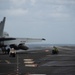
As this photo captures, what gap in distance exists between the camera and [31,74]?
2283cm

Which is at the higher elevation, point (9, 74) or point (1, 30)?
point (1, 30)

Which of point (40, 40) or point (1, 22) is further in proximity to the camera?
point (1, 22)

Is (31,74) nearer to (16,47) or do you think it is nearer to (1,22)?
(16,47)

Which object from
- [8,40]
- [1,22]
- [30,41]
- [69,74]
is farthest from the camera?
[1,22]

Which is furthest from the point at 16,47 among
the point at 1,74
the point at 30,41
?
the point at 1,74

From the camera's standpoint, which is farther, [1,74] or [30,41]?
[30,41]

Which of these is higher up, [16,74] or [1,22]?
[1,22]

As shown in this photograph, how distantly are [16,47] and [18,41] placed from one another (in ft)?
4.97

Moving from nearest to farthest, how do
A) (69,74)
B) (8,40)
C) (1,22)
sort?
(69,74)
(8,40)
(1,22)

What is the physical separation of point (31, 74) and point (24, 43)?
42817 millimetres

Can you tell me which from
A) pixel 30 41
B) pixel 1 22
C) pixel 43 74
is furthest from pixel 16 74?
pixel 1 22

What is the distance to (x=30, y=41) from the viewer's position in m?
68.2

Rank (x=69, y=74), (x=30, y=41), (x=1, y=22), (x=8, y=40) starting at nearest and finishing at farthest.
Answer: (x=69, y=74), (x=8, y=40), (x=30, y=41), (x=1, y=22)

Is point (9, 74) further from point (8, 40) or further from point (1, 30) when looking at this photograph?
point (1, 30)
